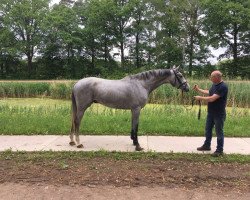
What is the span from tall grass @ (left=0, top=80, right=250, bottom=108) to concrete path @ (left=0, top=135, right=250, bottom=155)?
18.7ft

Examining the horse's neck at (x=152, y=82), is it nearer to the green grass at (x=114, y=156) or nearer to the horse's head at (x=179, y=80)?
the horse's head at (x=179, y=80)

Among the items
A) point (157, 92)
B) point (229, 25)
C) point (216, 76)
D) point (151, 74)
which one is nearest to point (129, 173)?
point (216, 76)

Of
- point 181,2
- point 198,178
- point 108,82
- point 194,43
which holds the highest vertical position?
point 181,2

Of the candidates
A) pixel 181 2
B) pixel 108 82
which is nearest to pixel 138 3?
pixel 181 2

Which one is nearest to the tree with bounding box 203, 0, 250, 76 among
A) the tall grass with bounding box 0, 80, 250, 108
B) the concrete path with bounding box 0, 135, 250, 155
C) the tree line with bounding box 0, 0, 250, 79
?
the tree line with bounding box 0, 0, 250, 79

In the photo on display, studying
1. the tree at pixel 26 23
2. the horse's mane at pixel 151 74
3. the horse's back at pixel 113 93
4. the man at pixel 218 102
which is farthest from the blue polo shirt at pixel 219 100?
the tree at pixel 26 23

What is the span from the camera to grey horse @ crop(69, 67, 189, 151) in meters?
7.83

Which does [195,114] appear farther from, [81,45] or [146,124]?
[81,45]

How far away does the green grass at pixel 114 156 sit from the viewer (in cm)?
688

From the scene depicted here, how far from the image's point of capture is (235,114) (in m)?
11.9

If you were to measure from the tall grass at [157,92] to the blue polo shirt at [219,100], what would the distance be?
6.81m

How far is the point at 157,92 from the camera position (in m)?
16.1

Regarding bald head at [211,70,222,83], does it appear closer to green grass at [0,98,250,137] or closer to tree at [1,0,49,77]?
green grass at [0,98,250,137]

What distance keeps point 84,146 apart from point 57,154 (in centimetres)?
87
